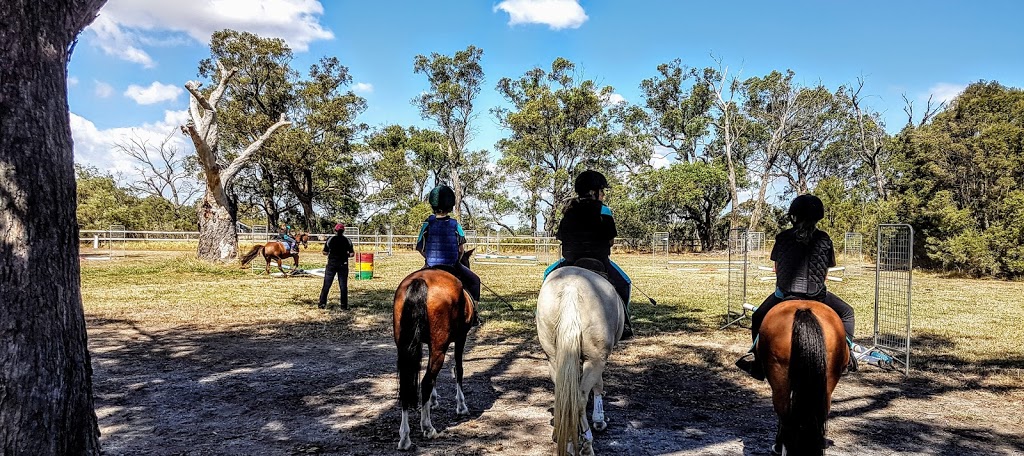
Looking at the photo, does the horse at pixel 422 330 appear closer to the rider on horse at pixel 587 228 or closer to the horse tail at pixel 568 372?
the rider on horse at pixel 587 228

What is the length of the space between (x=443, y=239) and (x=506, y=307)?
7577 millimetres

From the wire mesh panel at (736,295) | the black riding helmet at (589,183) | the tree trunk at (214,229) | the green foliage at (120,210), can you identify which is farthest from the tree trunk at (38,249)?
the green foliage at (120,210)

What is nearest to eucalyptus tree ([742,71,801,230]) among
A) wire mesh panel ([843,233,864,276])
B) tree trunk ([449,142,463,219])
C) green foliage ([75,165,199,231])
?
wire mesh panel ([843,233,864,276])

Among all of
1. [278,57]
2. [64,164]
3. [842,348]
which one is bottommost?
[842,348]

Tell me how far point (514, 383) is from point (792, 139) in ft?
137

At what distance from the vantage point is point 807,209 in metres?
4.21

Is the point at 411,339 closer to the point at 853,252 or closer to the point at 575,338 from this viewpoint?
the point at 575,338

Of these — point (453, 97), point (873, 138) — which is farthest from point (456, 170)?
point (873, 138)

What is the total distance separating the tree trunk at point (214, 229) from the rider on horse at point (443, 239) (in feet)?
65.4

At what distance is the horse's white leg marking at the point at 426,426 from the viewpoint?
4.70 m

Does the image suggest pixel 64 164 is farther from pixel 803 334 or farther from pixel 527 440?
pixel 803 334

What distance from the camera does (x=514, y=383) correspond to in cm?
654

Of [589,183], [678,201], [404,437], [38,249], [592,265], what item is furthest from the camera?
[678,201]

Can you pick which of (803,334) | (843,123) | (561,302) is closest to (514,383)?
(561,302)
